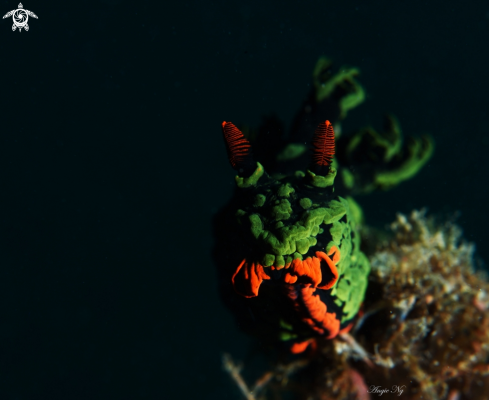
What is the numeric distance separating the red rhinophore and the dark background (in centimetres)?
546

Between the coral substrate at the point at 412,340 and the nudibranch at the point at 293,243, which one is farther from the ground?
the nudibranch at the point at 293,243

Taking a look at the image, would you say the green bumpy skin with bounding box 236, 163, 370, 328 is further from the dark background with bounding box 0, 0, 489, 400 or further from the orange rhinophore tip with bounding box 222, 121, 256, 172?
the dark background with bounding box 0, 0, 489, 400

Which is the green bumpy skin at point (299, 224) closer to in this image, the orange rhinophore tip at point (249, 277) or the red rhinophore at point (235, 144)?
the orange rhinophore tip at point (249, 277)

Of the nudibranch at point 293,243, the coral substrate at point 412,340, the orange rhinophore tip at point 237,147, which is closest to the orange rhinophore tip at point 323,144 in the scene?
the nudibranch at point 293,243

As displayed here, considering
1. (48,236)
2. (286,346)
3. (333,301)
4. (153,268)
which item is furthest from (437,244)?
(48,236)

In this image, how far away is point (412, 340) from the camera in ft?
10.8

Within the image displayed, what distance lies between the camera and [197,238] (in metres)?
9.61

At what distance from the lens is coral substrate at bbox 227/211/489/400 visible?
3342mm

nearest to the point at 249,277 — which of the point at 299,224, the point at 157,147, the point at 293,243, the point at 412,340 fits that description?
the point at 293,243

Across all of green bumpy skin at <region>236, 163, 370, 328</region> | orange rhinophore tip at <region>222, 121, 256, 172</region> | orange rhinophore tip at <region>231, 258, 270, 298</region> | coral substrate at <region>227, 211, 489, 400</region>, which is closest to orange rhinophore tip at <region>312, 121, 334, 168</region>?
green bumpy skin at <region>236, 163, 370, 328</region>

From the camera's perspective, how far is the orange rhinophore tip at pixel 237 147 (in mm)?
2262

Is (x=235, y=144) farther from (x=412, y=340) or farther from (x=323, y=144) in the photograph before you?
(x=412, y=340)

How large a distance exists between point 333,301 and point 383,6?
7887 mm

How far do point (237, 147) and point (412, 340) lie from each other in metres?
2.67
